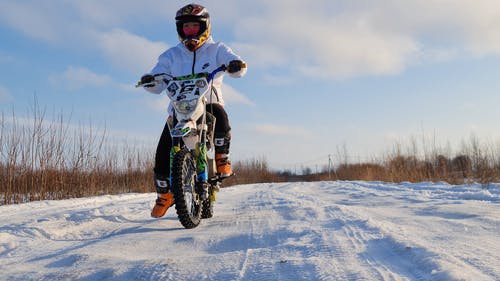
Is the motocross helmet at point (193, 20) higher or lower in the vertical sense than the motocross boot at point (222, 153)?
higher

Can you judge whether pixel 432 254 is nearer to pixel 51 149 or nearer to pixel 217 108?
pixel 217 108

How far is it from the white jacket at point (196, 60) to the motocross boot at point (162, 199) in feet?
2.61

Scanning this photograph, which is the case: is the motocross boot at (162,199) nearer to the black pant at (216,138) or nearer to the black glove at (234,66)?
the black pant at (216,138)

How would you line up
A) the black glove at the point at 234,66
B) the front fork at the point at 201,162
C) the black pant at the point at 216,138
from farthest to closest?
1. the black pant at the point at 216,138
2. the black glove at the point at 234,66
3. the front fork at the point at 201,162

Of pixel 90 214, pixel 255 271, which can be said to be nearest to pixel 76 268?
pixel 255 271

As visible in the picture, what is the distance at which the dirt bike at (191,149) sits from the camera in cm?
267

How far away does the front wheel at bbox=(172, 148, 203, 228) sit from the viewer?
8.50ft

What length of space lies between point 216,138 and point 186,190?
0.79 meters

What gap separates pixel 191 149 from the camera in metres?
3.13

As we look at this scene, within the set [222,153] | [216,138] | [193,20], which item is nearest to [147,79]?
[193,20]

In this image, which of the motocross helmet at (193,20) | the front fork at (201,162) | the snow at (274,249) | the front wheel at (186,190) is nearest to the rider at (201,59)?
the motocross helmet at (193,20)

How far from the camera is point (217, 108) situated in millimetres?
3553

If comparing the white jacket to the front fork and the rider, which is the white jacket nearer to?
the rider

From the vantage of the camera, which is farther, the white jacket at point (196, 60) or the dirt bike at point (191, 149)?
the white jacket at point (196, 60)
